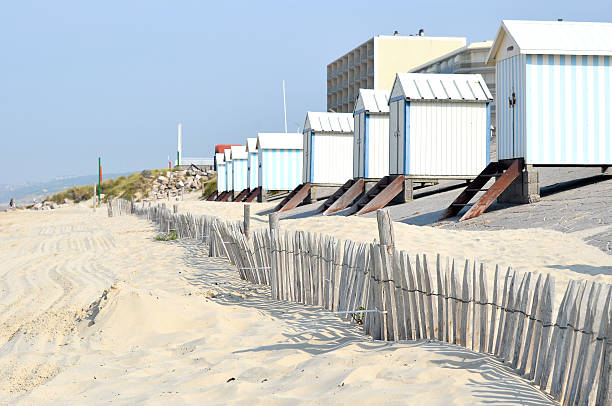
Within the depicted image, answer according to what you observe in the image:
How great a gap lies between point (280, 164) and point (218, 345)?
24.8 metres

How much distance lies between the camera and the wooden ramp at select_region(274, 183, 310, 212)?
2325cm

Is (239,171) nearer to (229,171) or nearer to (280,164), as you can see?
(229,171)

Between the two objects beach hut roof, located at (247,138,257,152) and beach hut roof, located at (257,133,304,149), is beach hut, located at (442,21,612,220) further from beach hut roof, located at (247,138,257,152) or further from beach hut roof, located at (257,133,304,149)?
beach hut roof, located at (247,138,257,152)

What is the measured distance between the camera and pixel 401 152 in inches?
672

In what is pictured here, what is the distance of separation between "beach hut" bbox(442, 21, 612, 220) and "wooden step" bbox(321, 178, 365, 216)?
242 inches

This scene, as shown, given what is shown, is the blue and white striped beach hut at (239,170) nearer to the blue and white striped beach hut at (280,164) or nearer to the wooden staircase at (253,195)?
the wooden staircase at (253,195)

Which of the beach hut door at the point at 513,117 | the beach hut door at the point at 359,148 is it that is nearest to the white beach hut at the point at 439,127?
the beach hut door at the point at 359,148

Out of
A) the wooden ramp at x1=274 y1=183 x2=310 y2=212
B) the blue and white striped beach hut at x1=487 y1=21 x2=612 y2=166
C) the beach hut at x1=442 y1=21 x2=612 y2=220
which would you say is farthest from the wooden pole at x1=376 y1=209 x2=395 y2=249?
the wooden ramp at x1=274 y1=183 x2=310 y2=212

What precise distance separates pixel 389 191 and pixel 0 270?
30.7ft

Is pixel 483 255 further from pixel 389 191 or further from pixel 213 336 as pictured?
pixel 389 191

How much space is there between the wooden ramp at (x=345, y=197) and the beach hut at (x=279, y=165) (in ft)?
31.4

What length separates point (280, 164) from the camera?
2967 centimetres

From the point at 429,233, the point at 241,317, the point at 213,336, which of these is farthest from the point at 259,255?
the point at 429,233

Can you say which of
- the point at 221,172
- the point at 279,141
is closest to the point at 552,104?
the point at 279,141
